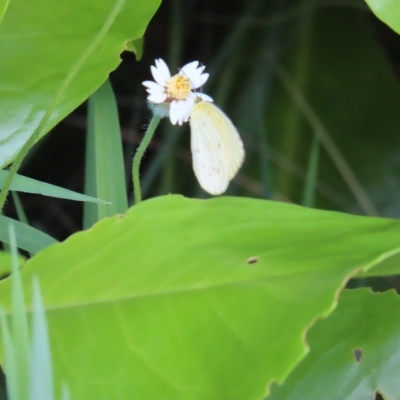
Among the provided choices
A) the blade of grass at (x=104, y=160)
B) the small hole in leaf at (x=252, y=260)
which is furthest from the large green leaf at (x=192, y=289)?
the blade of grass at (x=104, y=160)

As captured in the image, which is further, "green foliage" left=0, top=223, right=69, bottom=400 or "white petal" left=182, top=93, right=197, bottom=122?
"white petal" left=182, top=93, right=197, bottom=122

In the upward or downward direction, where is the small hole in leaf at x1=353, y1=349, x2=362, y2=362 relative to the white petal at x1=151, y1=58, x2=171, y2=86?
downward

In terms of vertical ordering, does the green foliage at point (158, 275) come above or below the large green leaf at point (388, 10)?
below

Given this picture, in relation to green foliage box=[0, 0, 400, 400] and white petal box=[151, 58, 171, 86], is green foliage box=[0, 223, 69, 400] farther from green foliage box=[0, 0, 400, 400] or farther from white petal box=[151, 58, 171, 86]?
white petal box=[151, 58, 171, 86]

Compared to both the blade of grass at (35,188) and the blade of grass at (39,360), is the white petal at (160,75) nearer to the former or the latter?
the blade of grass at (35,188)

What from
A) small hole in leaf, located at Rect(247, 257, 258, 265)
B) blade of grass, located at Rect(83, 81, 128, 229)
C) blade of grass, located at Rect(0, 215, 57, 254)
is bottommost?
small hole in leaf, located at Rect(247, 257, 258, 265)

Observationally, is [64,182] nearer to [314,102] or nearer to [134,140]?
[134,140]

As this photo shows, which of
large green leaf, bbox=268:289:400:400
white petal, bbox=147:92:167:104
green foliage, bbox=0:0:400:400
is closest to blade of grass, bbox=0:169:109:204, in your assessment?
green foliage, bbox=0:0:400:400

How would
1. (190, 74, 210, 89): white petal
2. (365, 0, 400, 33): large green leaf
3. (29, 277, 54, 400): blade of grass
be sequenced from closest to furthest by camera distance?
(29, 277, 54, 400): blade of grass
(365, 0, 400, 33): large green leaf
(190, 74, 210, 89): white petal
